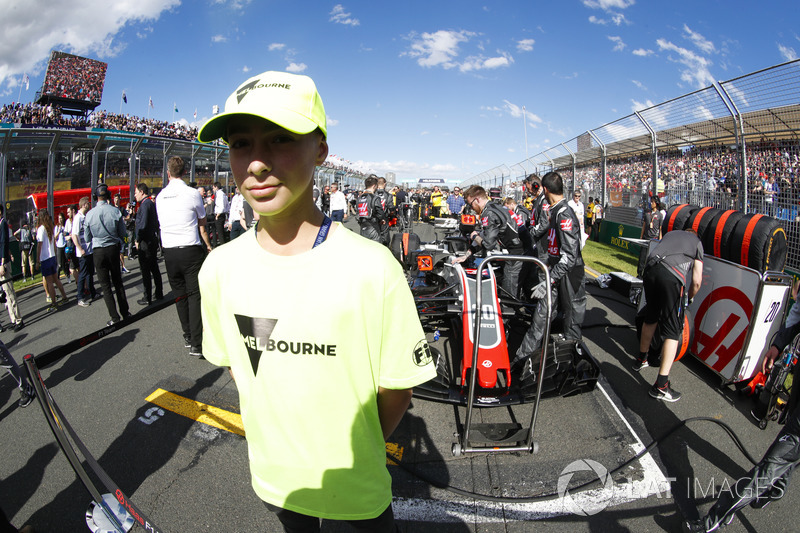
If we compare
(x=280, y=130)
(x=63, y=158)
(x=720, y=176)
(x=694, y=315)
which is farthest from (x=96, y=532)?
(x=63, y=158)

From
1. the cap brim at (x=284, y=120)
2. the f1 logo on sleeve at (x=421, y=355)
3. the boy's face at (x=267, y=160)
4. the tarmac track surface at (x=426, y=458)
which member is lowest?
the tarmac track surface at (x=426, y=458)

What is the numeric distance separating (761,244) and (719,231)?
51 centimetres

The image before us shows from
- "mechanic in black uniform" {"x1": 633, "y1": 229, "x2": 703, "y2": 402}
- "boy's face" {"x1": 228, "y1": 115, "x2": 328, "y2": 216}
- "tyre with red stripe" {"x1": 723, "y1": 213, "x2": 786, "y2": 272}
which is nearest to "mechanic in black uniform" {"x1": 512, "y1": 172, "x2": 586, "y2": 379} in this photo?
"mechanic in black uniform" {"x1": 633, "y1": 229, "x2": 703, "y2": 402}

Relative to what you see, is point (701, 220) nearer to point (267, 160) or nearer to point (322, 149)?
point (322, 149)

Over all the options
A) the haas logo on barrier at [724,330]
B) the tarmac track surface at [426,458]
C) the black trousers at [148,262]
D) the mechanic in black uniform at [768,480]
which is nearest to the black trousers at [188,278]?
the tarmac track surface at [426,458]

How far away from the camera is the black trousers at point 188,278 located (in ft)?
14.7

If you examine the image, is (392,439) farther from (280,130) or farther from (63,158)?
(63,158)

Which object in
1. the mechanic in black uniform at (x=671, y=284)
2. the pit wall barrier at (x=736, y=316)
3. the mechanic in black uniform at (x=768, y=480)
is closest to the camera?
the mechanic in black uniform at (x=768, y=480)

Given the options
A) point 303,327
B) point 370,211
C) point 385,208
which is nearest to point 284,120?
point 303,327

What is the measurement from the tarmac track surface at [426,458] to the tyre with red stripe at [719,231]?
4.31 feet

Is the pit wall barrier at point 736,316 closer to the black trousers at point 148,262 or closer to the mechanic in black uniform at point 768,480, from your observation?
the mechanic in black uniform at point 768,480

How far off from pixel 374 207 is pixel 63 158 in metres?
7.60

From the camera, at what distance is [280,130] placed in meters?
1.05

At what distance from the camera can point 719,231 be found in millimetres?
4383
